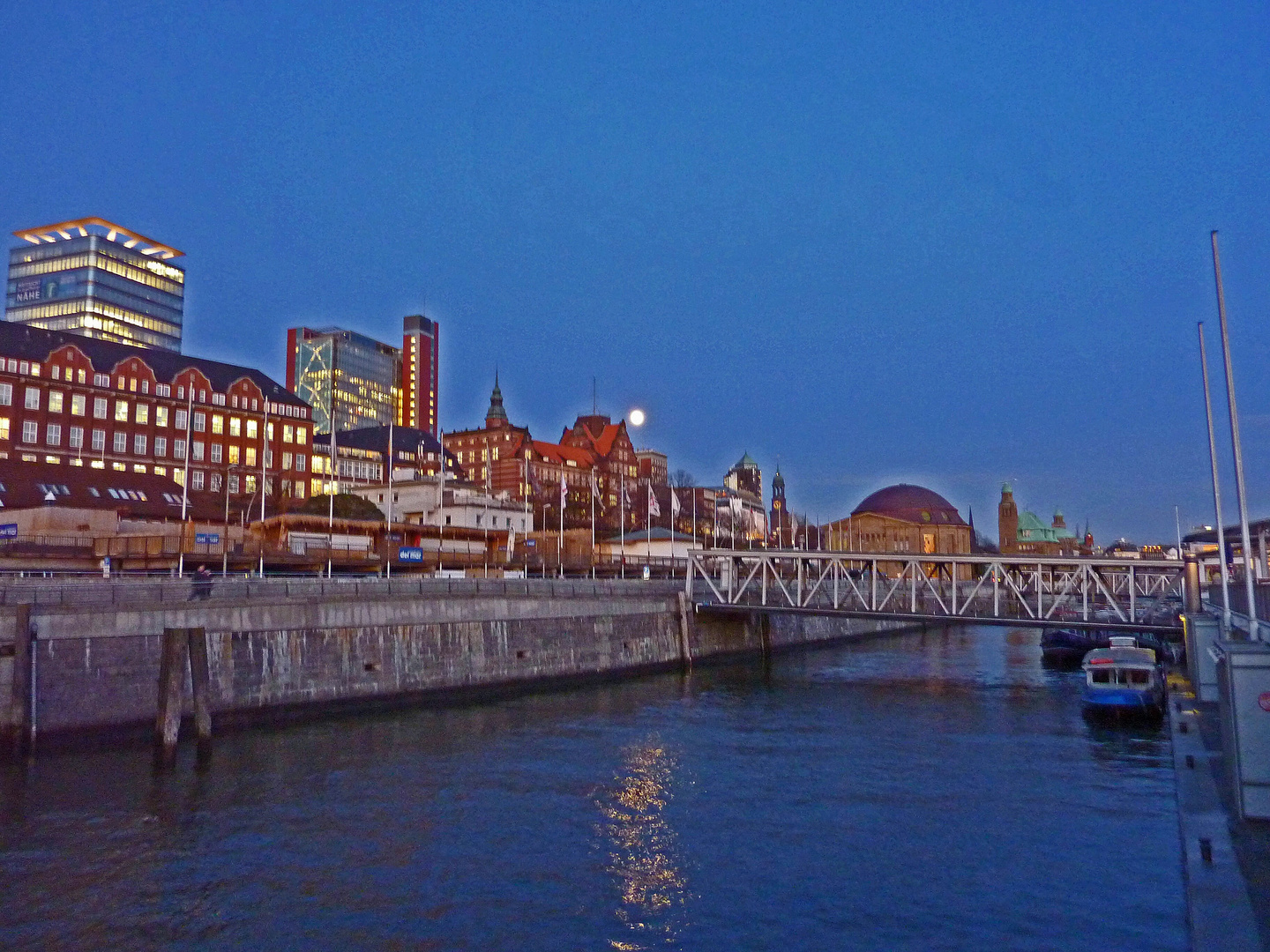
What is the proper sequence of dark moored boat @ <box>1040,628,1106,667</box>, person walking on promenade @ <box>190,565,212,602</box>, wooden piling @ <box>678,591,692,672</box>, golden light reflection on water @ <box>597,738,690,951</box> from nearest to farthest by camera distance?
golden light reflection on water @ <box>597,738,690,951</box> < person walking on promenade @ <box>190,565,212,602</box> < wooden piling @ <box>678,591,692,672</box> < dark moored boat @ <box>1040,628,1106,667</box>

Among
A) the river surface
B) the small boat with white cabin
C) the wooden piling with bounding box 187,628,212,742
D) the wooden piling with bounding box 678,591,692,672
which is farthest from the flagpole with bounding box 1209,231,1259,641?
the wooden piling with bounding box 678,591,692,672

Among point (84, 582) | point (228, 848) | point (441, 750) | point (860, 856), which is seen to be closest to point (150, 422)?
point (84, 582)

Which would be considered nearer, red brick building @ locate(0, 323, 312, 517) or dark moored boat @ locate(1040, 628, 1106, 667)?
dark moored boat @ locate(1040, 628, 1106, 667)

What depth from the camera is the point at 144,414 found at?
461ft

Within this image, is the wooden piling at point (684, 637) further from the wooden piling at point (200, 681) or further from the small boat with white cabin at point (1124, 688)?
the wooden piling at point (200, 681)

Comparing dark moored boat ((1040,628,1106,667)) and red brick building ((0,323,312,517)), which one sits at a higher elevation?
red brick building ((0,323,312,517))

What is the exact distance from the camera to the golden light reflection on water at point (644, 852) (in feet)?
77.6

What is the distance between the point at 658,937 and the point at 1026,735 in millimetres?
30341

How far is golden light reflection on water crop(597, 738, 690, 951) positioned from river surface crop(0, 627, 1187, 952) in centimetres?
10

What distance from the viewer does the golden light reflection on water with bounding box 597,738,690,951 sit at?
23.7m

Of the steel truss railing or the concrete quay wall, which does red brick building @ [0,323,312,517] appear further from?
the concrete quay wall

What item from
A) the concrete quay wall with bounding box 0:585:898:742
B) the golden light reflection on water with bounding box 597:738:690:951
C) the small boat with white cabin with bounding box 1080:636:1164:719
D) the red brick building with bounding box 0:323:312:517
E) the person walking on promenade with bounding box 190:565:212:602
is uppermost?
the red brick building with bounding box 0:323:312:517

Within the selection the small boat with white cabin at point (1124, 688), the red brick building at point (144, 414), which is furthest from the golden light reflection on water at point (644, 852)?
the red brick building at point (144, 414)

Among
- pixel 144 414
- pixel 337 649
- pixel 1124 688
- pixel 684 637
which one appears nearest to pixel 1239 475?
pixel 1124 688
